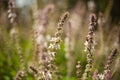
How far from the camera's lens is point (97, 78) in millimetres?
2594

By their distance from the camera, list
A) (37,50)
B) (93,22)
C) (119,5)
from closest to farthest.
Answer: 1. (93,22)
2. (37,50)
3. (119,5)

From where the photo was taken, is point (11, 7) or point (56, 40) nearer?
point (56, 40)

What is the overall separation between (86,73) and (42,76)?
0.30 meters

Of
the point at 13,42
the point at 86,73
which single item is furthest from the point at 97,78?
the point at 13,42

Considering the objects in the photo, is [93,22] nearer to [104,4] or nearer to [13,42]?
[13,42]

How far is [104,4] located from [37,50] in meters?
5.31

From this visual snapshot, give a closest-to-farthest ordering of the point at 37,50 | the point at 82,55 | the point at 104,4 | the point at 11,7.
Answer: the point at 11,7 → the point at 37,50 → the point at 82,55 → the point at 104,4

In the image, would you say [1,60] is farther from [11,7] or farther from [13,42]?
[11,7]

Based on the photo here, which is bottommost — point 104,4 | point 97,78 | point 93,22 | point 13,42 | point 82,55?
point 97,78

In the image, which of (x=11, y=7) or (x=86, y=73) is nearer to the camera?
(x=86, y=73)

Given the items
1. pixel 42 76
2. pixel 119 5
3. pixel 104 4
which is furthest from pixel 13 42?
pixel 119 5

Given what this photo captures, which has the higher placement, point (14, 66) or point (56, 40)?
point (14, 66)

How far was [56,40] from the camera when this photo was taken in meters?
2.66

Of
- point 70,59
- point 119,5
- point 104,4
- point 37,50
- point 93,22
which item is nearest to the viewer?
point 93,22
